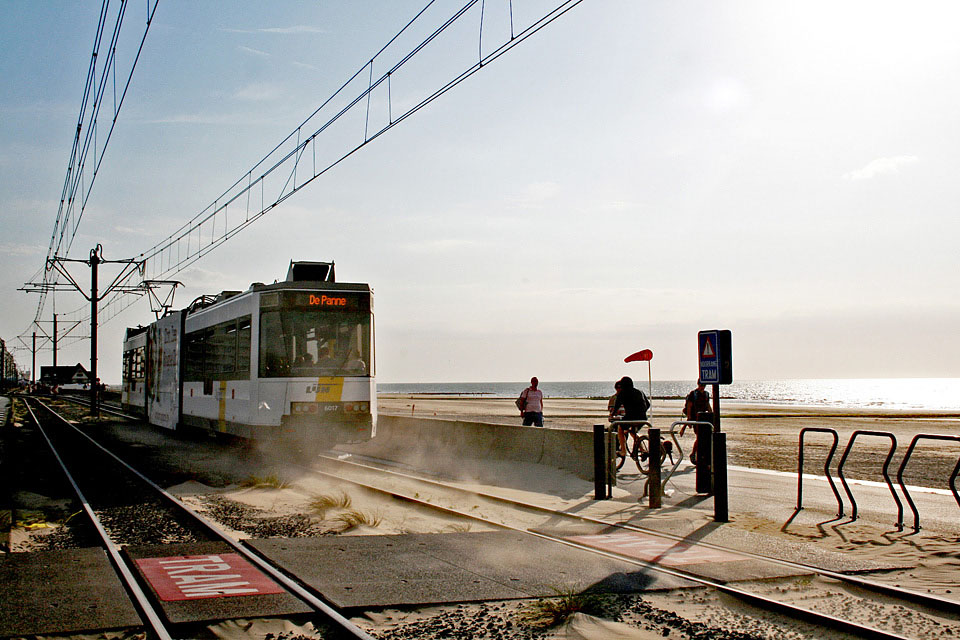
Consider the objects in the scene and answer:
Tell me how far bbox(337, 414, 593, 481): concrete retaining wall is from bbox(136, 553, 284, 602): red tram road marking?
824 centimetres

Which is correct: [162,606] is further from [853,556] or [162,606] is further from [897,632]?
[853,556]

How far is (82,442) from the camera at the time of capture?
24406 mm

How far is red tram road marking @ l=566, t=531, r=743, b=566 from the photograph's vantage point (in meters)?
8.17

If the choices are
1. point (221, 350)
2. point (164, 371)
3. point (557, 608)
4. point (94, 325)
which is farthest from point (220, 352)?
point (94, 325)

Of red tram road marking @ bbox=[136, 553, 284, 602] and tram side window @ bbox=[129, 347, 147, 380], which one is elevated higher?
tram side window @ bbox=[129, 347, 147, 380]

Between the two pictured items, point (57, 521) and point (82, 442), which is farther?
point (82, 442)

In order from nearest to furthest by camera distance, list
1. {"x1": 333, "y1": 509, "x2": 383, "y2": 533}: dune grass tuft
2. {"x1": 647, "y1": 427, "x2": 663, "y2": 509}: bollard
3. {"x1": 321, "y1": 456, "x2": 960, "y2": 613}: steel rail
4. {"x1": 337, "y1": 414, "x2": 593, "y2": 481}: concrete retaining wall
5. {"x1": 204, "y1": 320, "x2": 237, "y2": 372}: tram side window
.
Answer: {"x1": 321, "y1": 456, "x2": 960, "y2": 613}: steel rail < {"x1": 333, "y1": 509, "x2": 383, "y2": 533}: dune grass tuft < {"x1": 647, "y1": 427, "x2": 663, "y2": 509}: bollard < {"x1": 337, "y1": 414, "x2": 593, "y2": 481}: concrete retaining wall < {"x1": 204, "y1": 320, "x2": 237, "y2": 372}: tram side window

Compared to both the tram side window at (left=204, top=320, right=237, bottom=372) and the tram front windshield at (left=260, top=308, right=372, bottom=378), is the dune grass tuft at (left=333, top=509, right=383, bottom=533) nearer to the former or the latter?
the tram front windshield at (left=260, top=308, right=372, bottom=378)

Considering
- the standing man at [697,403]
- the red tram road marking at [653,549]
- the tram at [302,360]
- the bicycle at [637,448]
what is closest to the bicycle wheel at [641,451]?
the bicycle at [637,448]

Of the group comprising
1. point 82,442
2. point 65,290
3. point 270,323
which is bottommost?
point 82,442

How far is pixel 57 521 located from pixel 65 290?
131ft

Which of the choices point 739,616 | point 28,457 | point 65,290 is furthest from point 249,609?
point 65,290

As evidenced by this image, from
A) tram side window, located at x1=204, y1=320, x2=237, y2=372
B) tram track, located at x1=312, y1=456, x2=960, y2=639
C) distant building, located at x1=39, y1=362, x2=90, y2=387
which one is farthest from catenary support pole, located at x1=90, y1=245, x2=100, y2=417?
distant building, located at x1=39, y1=362, x2=90, y2=387

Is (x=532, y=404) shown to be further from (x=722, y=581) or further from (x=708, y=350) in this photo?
(x=722, y=581)
